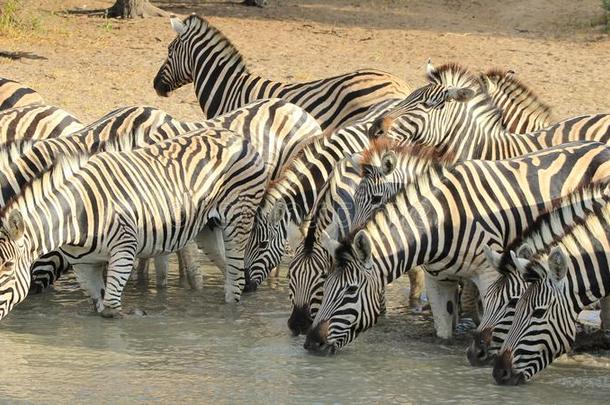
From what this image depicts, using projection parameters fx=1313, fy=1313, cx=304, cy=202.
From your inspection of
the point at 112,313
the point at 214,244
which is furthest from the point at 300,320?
the point at 214,244

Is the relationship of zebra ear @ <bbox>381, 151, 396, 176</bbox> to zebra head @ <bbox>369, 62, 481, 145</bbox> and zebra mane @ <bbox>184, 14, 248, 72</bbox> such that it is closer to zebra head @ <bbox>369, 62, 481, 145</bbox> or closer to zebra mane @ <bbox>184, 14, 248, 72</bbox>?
zebra head @ <bbox>369, 62, 481, 145</bbox>

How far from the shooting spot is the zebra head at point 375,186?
10.7 metres

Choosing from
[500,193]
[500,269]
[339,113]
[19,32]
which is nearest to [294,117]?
[339,113]

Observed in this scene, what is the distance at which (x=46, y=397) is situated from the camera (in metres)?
8.93

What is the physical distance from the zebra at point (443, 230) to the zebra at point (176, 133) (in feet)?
8.80

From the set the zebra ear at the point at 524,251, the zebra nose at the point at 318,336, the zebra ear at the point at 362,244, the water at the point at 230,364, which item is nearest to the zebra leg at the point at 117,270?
A: the water at the point at 230,364

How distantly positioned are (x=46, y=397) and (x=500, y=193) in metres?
3.71

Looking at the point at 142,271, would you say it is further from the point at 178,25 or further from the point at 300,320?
the point at 178,25

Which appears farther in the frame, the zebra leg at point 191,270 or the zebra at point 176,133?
the zebra leg at point 191,270

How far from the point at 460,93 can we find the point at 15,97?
5759mm

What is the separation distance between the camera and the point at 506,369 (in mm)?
8836

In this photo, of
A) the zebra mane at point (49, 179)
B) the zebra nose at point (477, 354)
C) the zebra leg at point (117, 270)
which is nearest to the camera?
the zebra nose at point (477, 354)

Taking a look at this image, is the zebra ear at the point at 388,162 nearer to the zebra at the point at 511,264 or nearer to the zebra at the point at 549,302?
the zebra at the point at 511,264

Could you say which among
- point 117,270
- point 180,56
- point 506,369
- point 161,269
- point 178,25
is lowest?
point 161,269
